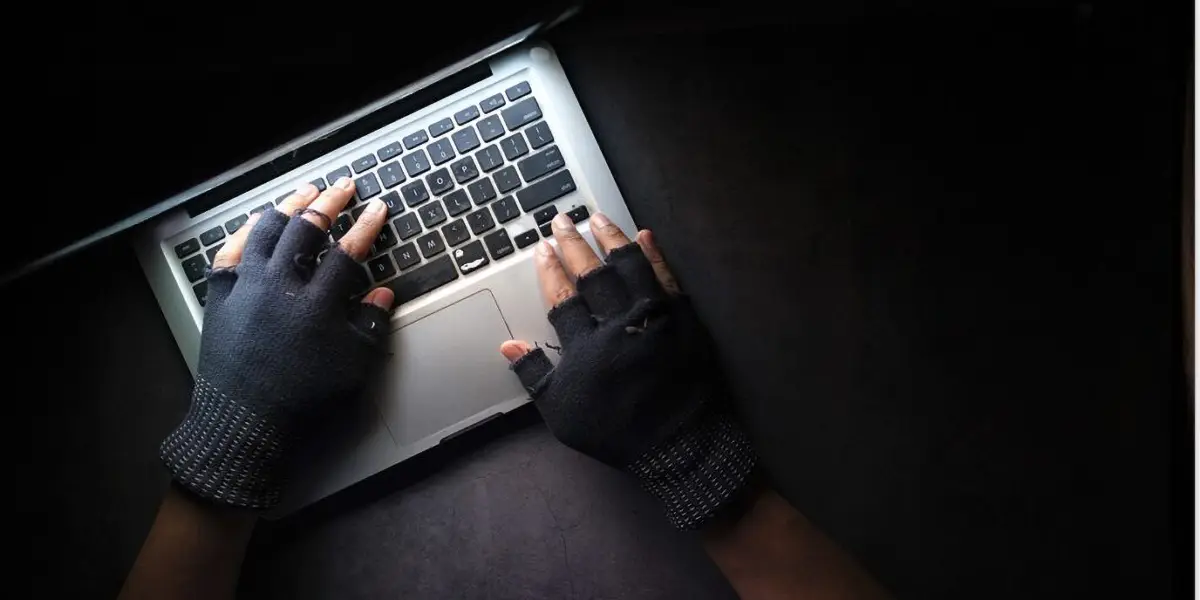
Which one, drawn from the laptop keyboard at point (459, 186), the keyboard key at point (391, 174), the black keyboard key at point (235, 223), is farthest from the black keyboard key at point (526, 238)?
the black keyboard key at point (235, 223)

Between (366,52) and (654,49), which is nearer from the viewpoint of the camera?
(366,52)

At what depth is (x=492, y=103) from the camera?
57cm

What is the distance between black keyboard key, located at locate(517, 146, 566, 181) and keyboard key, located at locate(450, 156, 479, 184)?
4 cm

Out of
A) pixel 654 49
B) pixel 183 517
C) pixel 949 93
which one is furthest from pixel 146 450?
pixel 949 93

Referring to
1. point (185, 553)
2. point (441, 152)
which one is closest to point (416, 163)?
point (441, 152)

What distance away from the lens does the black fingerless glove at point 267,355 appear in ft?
1.83

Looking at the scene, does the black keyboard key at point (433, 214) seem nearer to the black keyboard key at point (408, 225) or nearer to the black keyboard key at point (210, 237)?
the black keyboard key at point (408, 225)

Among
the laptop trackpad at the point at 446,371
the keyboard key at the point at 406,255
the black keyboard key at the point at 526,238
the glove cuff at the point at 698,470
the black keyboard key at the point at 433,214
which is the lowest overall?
the glove cuff at the point at 698,470

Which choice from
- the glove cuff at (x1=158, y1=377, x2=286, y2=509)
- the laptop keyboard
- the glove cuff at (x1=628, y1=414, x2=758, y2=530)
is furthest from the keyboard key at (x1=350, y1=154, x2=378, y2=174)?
the glove cuff at (x1=628, y1=414, x2=758, y2=530)

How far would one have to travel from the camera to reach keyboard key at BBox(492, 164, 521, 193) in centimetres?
57

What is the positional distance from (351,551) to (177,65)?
0.40m

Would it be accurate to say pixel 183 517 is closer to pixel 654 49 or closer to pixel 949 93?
pixel 654 49

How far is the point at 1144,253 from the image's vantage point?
1.90 feet

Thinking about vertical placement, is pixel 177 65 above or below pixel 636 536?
above
